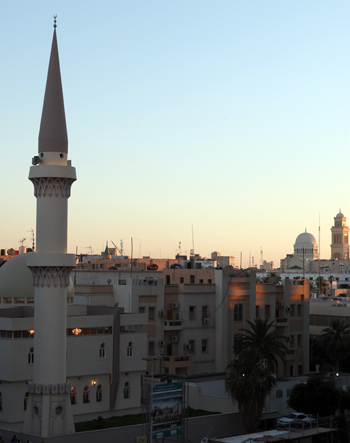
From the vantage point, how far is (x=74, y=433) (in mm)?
37250

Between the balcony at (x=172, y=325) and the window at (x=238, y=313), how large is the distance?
4893 mm

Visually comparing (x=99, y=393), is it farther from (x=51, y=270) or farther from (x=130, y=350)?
(x=51, y=270)

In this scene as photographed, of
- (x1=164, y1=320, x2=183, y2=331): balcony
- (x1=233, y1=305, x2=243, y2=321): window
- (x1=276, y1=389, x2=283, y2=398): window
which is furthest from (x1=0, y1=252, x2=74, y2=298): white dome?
(x1=233, y1=305, x2=243, y2=321): window

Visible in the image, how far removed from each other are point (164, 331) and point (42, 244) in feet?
72.0

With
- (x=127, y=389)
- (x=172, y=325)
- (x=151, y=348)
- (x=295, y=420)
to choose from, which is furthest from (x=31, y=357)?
(x=172, y=325)

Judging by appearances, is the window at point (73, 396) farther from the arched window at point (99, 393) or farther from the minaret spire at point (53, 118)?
the minaret spire at point (53, 118)

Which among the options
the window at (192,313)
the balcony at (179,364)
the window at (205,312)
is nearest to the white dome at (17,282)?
the balcony at (179,364)

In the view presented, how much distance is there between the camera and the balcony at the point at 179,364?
56.2 m

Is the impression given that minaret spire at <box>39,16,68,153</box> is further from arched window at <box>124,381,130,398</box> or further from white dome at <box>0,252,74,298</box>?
arched window at <box>124,381,130,398</box>

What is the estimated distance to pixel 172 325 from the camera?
58531mm

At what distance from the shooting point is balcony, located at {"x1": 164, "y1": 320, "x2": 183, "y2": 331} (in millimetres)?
58094

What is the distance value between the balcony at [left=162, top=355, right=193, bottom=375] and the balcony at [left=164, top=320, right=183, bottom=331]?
234 centimetres

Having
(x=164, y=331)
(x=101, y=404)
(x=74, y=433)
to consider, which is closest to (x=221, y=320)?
(x=164, y=331)

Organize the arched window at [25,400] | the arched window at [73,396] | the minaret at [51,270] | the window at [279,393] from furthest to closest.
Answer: the window at [279,393], the arched window at [73,396], the arched window at [25,400], the minaret at [51,270]
